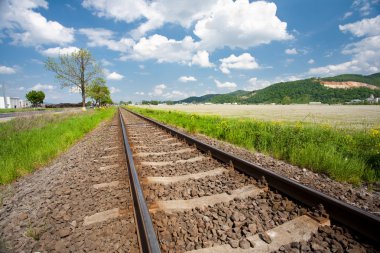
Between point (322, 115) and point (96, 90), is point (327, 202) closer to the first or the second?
point (322, 115)

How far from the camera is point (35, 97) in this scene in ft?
375

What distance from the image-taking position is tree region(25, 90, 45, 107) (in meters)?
114

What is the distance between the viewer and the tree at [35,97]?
374ft

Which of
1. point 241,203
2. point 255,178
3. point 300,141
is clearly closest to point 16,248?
point 241,203

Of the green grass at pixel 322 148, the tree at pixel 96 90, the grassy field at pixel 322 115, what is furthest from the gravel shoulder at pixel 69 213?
the tree at pixel 96 90

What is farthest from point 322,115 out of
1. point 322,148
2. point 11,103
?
point 11,103

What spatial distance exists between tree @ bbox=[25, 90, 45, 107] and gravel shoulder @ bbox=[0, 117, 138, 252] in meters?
136

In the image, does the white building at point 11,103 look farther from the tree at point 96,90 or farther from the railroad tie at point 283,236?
the railroad tie at point 283,236

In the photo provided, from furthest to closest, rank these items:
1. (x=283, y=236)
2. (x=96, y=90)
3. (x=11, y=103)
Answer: (x=11, y=103) → (x=96, y=90) → (x=283, y=236)

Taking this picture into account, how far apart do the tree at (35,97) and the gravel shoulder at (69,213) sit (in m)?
136

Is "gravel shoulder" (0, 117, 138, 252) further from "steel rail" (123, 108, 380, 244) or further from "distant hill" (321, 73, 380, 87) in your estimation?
"distant hill" (321, 73, 380, 87)

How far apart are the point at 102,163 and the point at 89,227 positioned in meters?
2.92

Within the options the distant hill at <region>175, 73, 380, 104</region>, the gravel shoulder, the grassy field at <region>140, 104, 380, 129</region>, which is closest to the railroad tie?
the gravel shoulder

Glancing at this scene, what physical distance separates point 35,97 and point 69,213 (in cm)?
13828
